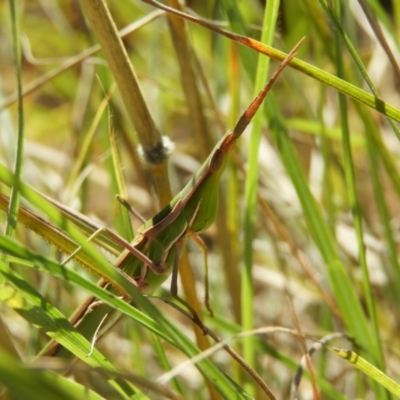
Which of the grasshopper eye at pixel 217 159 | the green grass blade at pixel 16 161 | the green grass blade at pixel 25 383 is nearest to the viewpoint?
the green grass blade at pixel 25 383

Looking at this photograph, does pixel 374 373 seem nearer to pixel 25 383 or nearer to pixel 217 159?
pixel 217 159

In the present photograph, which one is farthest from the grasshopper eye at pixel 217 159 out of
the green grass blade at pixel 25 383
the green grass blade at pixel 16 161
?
the green grass blade at pixel 25 383

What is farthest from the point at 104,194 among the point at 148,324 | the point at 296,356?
the point at 148,324

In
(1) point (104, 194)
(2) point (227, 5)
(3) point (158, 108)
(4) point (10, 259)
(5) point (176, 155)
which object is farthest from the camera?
(1) point (104, 194)

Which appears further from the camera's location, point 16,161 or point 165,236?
point 165,236

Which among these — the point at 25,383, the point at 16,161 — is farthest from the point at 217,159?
the point at 25,383

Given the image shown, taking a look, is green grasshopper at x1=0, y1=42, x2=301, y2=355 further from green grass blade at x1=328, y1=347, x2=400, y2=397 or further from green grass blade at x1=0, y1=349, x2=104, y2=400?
green grass blade at x1=0, y1=349, x2=104, y2=400

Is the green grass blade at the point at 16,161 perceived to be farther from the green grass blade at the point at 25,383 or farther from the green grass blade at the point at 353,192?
the green grass blade at the point at 353,192

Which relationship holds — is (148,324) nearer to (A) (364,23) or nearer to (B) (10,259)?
(B) (10,259)

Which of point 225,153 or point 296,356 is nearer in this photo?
point 225,153

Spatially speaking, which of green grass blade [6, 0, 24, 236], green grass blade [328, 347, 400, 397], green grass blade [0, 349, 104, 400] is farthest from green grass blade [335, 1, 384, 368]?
green grass blade [0, 349, 104, 400]

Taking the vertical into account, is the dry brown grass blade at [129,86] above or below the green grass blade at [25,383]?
above
